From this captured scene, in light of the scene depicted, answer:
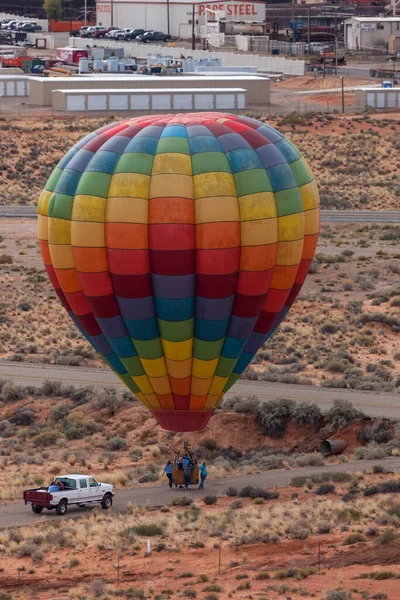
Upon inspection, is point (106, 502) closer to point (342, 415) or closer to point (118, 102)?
point (342, 415)

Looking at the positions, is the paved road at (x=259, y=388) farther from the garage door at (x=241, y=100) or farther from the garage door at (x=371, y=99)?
the garage door at (x=371, y=99)

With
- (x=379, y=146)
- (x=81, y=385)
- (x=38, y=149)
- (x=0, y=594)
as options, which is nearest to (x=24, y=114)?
(x=38, y=149)

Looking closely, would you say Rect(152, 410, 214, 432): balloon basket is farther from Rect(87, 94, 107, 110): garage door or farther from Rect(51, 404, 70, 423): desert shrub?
Rect(87, 94, 107, 110): garage door

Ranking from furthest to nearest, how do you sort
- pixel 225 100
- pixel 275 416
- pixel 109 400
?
pixel 225 100 → pixel 109 400 → pixel 275 416

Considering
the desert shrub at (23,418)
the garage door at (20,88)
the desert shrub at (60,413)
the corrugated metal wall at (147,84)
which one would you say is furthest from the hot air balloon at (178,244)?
the garage door at (20,88)

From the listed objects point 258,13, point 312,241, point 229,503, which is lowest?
point 229,503

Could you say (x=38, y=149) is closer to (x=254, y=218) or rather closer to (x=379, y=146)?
(x=379, y=146)

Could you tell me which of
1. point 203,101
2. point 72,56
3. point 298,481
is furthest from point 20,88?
point 298,481

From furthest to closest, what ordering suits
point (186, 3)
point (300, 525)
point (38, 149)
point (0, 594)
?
1. point (186, 3)
2. point (38, 149)
3. point (300, 525)
4. point (0, 594)
